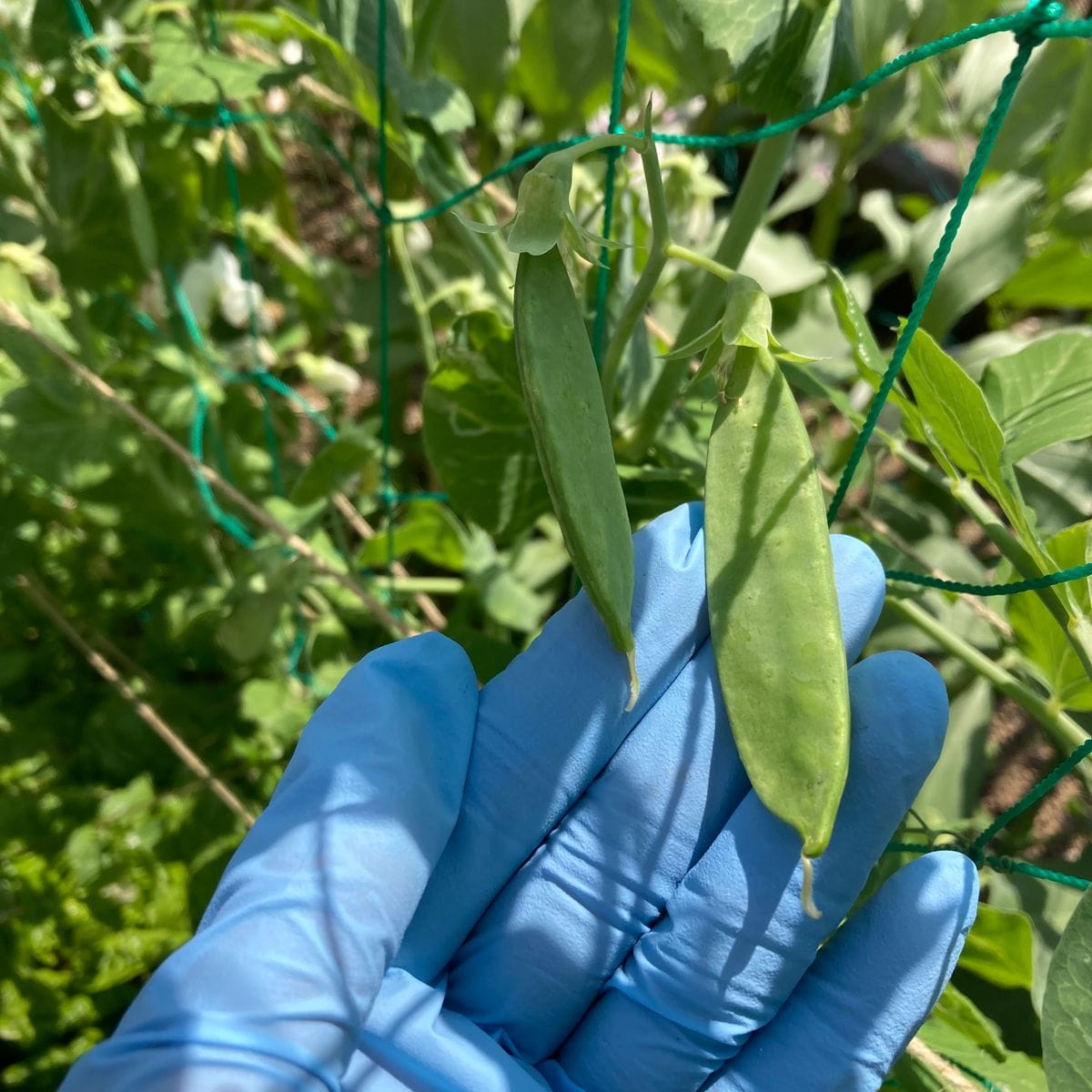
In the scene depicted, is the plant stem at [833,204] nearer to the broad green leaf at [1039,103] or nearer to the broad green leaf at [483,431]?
the broad green leaf at [1039,103]

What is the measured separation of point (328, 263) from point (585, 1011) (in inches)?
43.6

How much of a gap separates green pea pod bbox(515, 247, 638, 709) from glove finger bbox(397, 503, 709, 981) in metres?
0.05

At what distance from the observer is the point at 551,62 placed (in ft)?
3.41

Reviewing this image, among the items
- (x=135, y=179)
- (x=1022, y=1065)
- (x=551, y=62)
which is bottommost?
(x=1022, y=1065)

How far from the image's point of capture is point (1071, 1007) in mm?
542

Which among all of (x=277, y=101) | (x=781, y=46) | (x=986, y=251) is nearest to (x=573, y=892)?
(x=781, y=46)

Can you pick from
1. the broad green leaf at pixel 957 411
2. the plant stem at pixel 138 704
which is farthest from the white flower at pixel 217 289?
the broad green leaf at pixel 957 411

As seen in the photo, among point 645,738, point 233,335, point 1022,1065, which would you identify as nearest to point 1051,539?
point 645,738

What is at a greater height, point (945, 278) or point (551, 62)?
point (551, 62)

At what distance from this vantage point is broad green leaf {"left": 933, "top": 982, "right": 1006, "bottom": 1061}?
28.6 inches

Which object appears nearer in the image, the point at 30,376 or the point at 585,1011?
the point at 585,1011

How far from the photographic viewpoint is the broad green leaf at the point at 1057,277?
4.01ft

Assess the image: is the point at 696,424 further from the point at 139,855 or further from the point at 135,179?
the point at 139,855

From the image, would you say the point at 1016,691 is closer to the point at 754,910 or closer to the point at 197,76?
the point at 754,910
